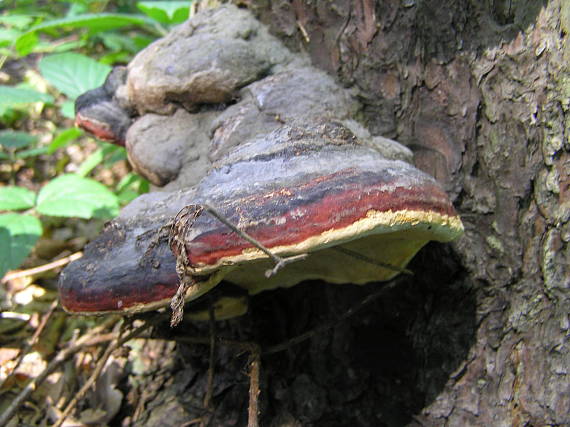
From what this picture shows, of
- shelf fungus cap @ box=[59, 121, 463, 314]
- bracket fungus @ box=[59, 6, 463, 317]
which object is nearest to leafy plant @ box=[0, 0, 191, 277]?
bracket fungus @ box=[59, 6, 463, 317]

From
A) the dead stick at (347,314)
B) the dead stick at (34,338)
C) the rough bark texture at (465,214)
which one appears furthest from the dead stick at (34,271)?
the dead stick at (347,314)

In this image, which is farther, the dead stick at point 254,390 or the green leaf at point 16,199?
the green leaf at point 16,199

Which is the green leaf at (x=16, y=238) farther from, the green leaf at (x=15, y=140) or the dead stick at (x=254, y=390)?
the dead stick at (x=254, y=390)

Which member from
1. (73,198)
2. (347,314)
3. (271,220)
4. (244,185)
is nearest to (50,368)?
(73,198)

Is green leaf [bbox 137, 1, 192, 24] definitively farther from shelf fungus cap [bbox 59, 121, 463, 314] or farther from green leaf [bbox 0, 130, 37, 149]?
shelf fungus cap [bbox 59, 121, 463, 314]

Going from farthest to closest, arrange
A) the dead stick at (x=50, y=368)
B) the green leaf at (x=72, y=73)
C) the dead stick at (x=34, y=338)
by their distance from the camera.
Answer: the green leaf at (x=72, y=73) → the dead stick at (x=34, y=338) → the dead stick at (x=50, y=368)

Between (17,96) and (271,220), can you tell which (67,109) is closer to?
(17,96)

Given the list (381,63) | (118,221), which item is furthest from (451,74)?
(118,221)
